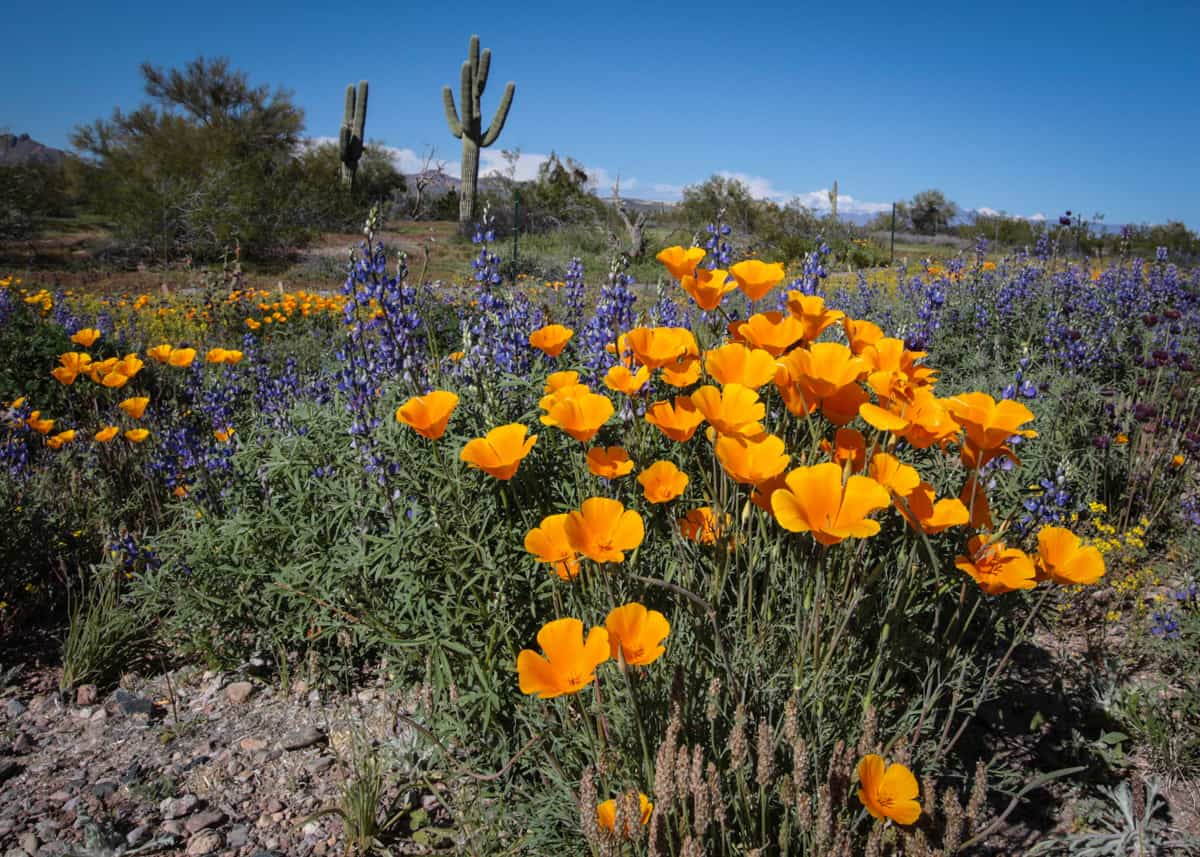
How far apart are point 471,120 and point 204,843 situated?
73.7ft

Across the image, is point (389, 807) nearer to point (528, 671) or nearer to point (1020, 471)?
point (528, 671)

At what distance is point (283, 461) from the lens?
238 centimetres

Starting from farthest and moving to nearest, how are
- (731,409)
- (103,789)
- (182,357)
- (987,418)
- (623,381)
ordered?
1. (182,357)
2. (103,789)
3. (623,381)
4. (731,409)
5. (987,418)

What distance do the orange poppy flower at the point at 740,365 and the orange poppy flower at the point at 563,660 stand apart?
0.65m

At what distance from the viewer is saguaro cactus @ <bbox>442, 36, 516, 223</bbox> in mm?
21312

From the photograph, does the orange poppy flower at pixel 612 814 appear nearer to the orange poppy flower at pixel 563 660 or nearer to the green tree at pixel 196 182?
the orange poppy flower at pixel 563 660

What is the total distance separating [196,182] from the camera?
16219 millimetres

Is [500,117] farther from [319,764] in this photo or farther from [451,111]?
[319,764]

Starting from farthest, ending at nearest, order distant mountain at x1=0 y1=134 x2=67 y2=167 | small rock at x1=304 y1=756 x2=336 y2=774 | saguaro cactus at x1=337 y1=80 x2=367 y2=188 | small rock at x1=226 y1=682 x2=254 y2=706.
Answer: distant mountain at x1=0 y1=134 x2=67 y2=167 → saguaro cactus at x1=337 y1=80 x2=367 y2=188 → small rock at x1=226 y1=682 x2=254 y2=706 → small rock at x1=304 y1=756 x2=336 y2=774

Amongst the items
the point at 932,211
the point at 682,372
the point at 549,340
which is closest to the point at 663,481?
the point at 682,372

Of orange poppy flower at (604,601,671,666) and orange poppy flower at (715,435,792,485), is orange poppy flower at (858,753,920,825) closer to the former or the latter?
orange poppy flower at (604,601,671,666)

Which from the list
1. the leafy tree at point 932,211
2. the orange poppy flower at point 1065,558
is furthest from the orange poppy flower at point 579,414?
the leafy tree at point 932,211

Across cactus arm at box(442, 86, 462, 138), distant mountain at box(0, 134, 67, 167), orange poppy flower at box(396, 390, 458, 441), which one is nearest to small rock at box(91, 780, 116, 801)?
orange poppy flower at box(396, 390, 458, 441)

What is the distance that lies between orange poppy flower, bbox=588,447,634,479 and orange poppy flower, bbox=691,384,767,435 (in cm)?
21
